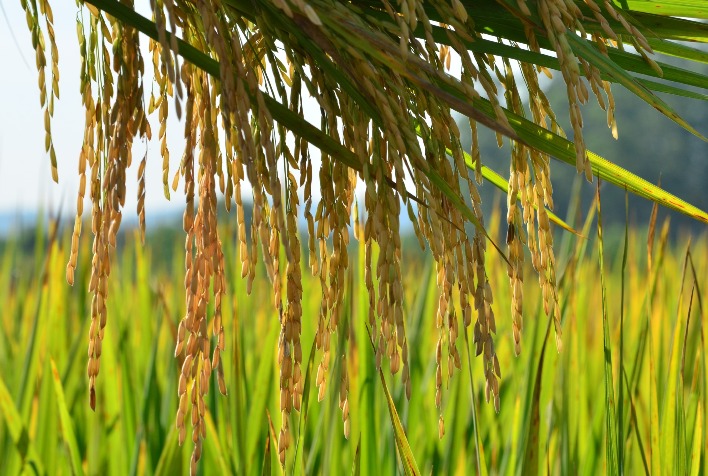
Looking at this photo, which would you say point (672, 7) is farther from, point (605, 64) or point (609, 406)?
point (609, 406)

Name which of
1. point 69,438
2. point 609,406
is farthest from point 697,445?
point 69,438

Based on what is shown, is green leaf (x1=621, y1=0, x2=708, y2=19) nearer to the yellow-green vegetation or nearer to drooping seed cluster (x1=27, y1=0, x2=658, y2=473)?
drooping seed cluster (x1=27, y1=0, x2=658, y2=473)

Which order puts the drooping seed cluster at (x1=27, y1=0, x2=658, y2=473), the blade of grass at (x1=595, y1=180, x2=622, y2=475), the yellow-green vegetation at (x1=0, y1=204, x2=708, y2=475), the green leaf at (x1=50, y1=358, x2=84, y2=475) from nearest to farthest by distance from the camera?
the drooping seed cluster at (x1=27, y1=0, x2=658, y2=473)
the blade of grass at (x1=595, y1=180, x2=622, y2=475)
the yellow-green vegetation at (x1=0, y1=204, x2=708, y2=475)
the green leaf at (x1=50, y1=358, x2=84, y2=475)

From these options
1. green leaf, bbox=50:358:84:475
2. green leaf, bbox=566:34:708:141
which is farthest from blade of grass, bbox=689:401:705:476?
green leaf, bbox=50:358:84:475

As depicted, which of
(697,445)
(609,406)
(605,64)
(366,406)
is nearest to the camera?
(605,64)

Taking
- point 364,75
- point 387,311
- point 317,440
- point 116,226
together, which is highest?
point 364,75

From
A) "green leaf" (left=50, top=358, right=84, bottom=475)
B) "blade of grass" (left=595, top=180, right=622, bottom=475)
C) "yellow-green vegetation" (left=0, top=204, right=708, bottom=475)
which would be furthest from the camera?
"green leaf" (left=50, top=358, right=84, bottom=475)

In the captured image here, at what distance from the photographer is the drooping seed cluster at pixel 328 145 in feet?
2.69

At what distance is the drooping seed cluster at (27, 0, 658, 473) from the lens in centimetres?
82

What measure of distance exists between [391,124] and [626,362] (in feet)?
6.22

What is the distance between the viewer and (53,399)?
1869 mm

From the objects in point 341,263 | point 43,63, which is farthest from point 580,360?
point 43,63

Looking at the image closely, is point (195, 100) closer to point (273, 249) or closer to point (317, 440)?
point (273, 249)

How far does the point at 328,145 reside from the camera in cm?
92
